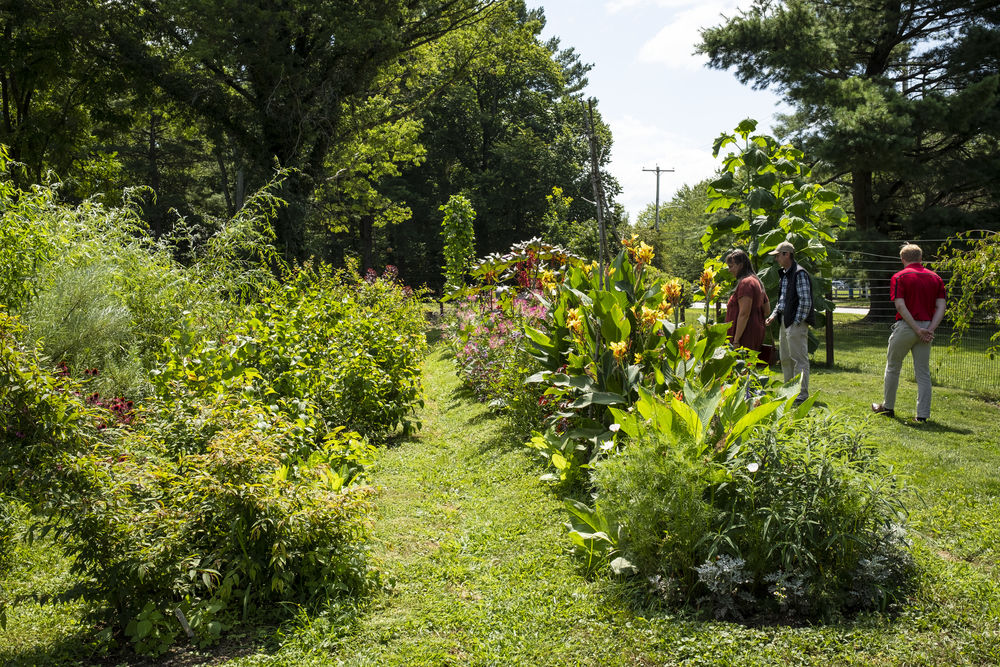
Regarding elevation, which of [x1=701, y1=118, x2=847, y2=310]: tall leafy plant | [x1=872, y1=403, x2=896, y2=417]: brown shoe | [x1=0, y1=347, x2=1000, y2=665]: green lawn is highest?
Answer: [x1=701, y1=118, x2=847, y2=310]: tall leafy plant

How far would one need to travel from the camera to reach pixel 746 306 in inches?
232

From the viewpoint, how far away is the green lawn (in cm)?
276

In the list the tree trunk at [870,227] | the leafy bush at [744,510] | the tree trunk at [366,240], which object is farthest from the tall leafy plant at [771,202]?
the tree trunk at [366,240]

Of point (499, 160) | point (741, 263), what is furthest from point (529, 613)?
point (499, 160)

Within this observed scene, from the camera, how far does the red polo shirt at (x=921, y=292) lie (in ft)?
21.2

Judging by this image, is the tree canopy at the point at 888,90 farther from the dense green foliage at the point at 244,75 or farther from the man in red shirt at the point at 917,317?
the man in red shirt at the point at 917,317

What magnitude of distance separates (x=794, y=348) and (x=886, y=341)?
8773 millimetres

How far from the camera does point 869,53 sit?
18594mm

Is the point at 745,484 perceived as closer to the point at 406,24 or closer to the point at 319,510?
the point at 319,510

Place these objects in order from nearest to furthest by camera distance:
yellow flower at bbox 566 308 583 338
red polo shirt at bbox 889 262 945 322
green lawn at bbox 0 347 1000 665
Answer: green lawn at bbox 0 347 1000 665 → yellow flower at bbox 566 308 583 338 → red polo shirt at bbox 889 262 945 322

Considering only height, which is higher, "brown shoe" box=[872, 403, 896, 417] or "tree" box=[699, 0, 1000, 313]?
"tree" box=[699, 0, 1000, 313]

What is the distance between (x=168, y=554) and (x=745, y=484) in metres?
2.71


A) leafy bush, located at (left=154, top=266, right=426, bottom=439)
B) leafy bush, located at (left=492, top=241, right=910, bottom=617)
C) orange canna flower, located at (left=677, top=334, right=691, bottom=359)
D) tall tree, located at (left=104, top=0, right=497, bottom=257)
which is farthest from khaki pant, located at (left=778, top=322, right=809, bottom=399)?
tall tree, located at (left=104, top=0, right=497, bottom=257)

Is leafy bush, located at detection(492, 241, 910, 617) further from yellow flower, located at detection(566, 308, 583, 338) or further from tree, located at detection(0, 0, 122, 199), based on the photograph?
tree, located at detection(0, 0, 122, 199)
